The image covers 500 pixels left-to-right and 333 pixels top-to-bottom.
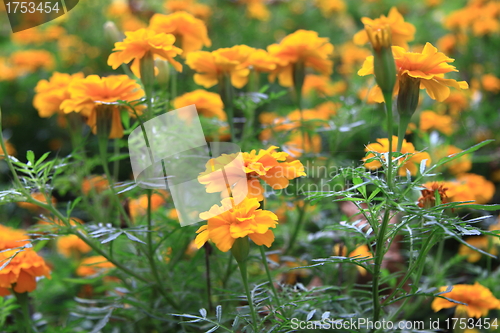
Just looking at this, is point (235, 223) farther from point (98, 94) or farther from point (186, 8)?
point (186, 8)

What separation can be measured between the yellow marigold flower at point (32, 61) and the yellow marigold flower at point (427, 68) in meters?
1.91

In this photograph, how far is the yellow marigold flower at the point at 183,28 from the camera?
0.91m

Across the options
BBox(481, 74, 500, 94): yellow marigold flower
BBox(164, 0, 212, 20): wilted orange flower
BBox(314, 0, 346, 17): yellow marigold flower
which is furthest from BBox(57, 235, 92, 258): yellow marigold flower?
BBox(314, 0, 346, 17): yellow marigold flower

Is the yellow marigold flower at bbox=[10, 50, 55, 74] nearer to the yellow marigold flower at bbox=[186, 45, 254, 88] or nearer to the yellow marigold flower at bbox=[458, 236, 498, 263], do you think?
the yellow marigold flower at bbox=[186, 45, 254, 88]

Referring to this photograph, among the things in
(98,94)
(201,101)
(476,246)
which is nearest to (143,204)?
(201,101)

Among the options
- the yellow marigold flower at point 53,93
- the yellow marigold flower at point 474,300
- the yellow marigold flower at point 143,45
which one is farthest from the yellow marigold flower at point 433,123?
the yellow marigold flower at point 53,93

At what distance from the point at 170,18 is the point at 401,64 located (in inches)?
19.9

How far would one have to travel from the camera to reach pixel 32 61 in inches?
81.8

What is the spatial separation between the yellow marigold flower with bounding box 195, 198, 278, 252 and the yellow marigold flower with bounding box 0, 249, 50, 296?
0.35m

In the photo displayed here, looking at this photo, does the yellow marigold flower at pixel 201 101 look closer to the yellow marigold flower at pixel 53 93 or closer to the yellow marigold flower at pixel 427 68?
the yellow marigold flower at pixel 53 93

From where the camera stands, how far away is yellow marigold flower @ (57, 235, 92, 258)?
1376 millimetres

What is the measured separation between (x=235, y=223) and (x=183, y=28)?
1.74ft

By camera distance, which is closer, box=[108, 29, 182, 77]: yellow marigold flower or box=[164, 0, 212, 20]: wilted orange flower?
box=[108, 29, 182, 77]: yellow marigold flower

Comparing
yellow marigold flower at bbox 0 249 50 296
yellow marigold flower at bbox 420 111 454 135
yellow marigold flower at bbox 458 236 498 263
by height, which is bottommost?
→ yellow marigold flower at bbox 458 236 498 263
